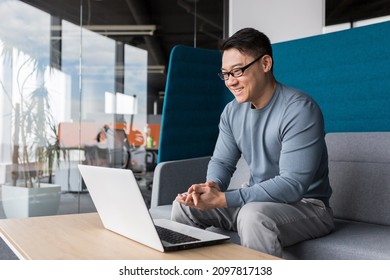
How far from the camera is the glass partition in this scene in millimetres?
3846

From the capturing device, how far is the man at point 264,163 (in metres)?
1.52

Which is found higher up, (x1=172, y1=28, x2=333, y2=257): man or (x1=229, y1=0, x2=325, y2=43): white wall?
(x1=229, y1=0, x2=325, y2=43): white wall

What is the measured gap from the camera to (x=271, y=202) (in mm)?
1605

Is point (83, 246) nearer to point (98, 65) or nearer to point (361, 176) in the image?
point (361, 176)

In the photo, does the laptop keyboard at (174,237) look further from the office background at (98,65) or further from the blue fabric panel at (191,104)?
the office background at (98,65)

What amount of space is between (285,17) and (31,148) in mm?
2431

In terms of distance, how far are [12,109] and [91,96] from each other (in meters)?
0.70

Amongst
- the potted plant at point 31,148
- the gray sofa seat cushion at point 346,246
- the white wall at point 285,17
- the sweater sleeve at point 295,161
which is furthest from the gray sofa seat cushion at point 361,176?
the potted plant at point 31,148

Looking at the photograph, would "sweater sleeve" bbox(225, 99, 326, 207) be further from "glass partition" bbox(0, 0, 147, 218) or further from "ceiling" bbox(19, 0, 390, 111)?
"ceiling" bbox(19, 0, 390, 111)

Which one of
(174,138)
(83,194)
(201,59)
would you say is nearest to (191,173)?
(174,138)

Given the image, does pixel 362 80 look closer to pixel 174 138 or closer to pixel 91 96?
pixel 174 138

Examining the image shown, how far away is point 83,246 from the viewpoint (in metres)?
1.26

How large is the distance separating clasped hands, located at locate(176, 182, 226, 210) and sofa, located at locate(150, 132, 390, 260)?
1.10 feet

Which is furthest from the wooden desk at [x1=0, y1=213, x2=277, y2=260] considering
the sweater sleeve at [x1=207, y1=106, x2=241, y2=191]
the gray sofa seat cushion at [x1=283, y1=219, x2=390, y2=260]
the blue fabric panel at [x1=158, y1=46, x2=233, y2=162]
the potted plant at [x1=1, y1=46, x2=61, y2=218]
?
the potted plant at [x1=1, y1=46, x2=61, y2=218]
